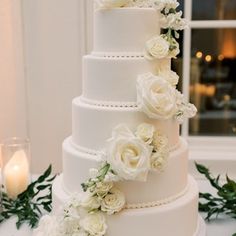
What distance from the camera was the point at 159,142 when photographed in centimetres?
82

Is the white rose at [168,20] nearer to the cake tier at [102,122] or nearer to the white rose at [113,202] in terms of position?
the cake tier at [102,122]

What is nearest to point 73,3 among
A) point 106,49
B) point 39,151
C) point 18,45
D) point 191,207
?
point 18,45

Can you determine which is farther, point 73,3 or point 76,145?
point 73,3

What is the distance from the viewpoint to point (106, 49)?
0.91 metres

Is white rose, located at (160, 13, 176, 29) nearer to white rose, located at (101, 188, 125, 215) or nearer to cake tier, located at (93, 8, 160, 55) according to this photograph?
cake tier, located at (93, 8, 160, 55)

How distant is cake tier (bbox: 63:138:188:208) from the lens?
85 centimetres

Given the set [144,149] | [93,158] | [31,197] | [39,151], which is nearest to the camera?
[144,149]

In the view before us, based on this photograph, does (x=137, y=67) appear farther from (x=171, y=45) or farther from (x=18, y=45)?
(x=18, y=45)

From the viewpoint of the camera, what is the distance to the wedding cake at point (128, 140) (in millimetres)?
797

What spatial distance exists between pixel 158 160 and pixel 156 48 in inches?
10.5

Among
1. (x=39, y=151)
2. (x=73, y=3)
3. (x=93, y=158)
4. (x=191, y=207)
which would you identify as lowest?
(x=39, y=151)

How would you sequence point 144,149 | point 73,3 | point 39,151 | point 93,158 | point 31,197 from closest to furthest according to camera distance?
point 144,149 → point 93,158 → point 31,197 → point 73,3 → point 39,151

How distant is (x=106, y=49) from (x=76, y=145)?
0.83 feet

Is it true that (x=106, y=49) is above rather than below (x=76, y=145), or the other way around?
above
